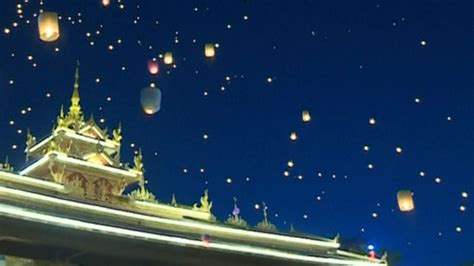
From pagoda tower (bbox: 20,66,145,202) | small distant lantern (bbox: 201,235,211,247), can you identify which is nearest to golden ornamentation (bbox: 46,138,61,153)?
pagoda tower (bbox: 20,66,145,202)

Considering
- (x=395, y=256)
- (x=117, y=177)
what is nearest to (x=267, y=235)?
(x=117, y=177)

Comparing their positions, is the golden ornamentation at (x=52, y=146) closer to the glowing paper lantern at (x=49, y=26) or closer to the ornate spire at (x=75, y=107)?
the ornate spire at (x=75, y=107)

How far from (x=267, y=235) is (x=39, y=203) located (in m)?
6.58

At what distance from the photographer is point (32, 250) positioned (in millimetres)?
12258

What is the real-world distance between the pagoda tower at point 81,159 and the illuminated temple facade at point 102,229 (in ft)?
0.11

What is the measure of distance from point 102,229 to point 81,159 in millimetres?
9729

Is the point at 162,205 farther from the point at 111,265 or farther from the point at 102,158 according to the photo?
the point at 111,265

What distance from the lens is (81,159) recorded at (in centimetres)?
2178

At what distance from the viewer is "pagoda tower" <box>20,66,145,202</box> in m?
21.3

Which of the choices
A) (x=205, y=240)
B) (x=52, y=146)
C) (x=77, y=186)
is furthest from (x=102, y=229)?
(x=52, y=146)

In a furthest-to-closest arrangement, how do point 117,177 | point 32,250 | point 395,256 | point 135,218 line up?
point 395,256, point 117,177, point 135,218, point 32,250

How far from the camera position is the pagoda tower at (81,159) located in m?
21.3

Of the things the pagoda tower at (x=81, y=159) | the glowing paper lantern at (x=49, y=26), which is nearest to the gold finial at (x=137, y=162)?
the pagoda tower at (x=81, y=159)

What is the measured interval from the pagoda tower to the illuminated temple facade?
3 centimetres
